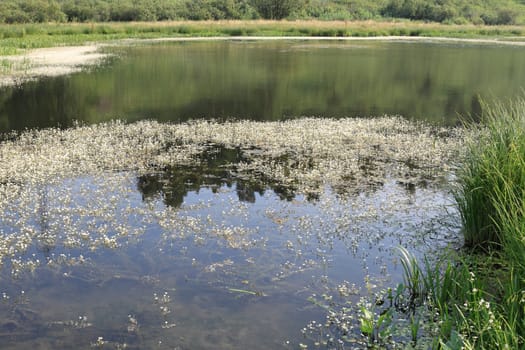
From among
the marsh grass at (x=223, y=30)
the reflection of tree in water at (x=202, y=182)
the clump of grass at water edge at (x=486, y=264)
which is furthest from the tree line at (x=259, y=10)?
the clump of grass at water edge at (x=486, y=264)

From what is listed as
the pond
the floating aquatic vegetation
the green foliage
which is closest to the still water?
the pond

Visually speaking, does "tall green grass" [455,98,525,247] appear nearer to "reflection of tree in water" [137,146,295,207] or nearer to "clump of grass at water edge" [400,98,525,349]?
"clump of grass at water edge" [400,98,525,349]

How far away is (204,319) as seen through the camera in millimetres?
6922

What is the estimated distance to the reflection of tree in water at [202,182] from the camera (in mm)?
11430

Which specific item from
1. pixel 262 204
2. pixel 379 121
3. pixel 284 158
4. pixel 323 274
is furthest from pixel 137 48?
pixel 323 274

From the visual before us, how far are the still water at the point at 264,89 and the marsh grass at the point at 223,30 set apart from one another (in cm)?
2038

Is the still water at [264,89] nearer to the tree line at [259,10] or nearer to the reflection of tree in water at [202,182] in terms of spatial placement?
the reflection of tree in water at [202,182]

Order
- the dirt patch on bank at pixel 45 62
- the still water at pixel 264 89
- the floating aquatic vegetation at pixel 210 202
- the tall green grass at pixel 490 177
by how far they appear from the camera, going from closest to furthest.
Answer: the tall green grass at pixel 490 177
the floating aquatic vegetation at pixel 210 202
the still water at pixel 264 89
the dirt patch on bank at pixel 45 62

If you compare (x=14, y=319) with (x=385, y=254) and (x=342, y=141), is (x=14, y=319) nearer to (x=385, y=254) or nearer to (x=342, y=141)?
(x=385, y=254)

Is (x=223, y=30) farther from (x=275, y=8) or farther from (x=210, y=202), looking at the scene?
(x=210, y=202)

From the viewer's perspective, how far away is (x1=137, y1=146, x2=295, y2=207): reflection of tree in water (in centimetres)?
1143

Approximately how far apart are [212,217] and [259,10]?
97.5m

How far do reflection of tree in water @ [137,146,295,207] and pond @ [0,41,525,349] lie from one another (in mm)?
66

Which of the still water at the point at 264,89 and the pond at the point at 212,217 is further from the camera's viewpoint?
the still water at the point at 264,89
